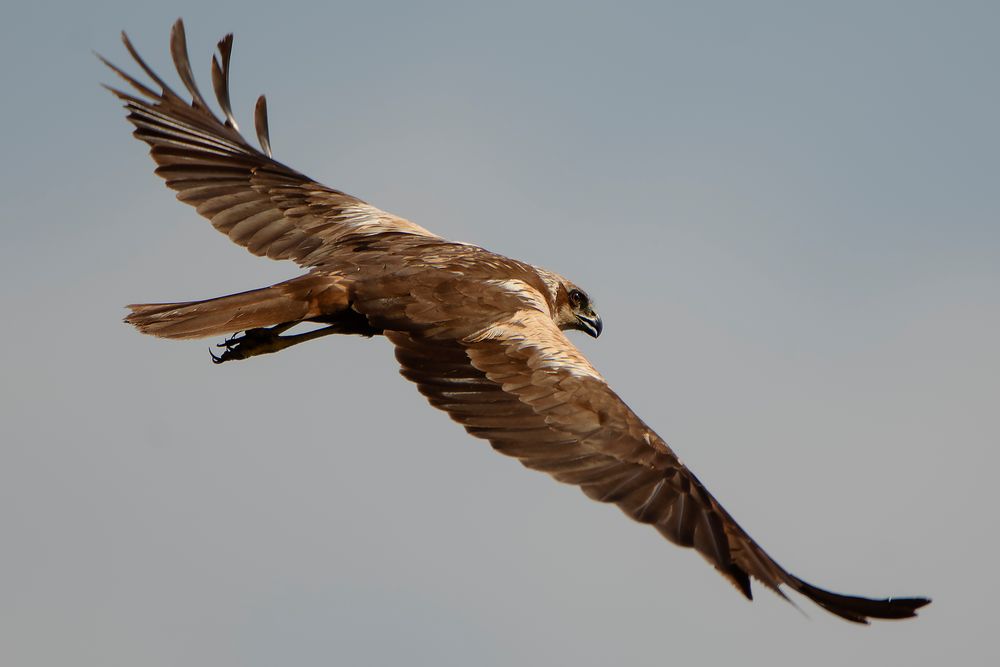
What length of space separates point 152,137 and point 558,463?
5.45 metres

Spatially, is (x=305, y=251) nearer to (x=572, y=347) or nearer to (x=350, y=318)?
(x=350, y=318)

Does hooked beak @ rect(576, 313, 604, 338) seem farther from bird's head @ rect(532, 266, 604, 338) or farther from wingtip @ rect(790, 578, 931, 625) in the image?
wingtip @ rect(790, 578, 931, 625)

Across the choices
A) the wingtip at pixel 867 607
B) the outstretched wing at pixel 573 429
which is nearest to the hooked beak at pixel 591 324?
the outstretched wing at pixel 573 429

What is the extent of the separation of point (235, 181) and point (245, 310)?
8.52ft

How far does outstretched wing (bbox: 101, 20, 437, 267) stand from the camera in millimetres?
10781

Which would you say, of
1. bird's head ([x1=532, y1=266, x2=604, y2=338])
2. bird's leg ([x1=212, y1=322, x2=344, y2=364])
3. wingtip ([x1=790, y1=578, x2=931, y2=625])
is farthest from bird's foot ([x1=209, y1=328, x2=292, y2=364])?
wingtip ([x1=790, y1=578, x2=931, y2=625])

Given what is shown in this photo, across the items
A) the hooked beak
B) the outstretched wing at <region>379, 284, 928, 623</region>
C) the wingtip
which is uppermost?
the hooked beak

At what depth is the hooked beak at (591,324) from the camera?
11.2m

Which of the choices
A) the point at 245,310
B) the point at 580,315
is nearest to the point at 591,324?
the point at 580,315

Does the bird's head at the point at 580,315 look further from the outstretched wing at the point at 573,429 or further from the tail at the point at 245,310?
the tail at the point at 245,310

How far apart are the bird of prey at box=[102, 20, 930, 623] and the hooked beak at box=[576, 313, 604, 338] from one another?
11mm

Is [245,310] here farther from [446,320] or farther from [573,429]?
[573,429]

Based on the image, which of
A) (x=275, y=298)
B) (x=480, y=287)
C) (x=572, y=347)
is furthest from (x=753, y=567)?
(x=275, y=298)

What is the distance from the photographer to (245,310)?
903 centimetres
